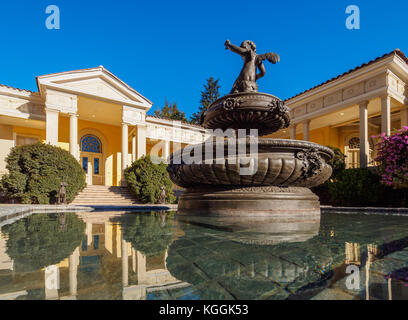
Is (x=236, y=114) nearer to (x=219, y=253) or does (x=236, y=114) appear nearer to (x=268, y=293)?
(x=219, y=253)

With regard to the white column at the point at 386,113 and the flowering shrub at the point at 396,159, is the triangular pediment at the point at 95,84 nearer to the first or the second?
the white column at the point at 386,113

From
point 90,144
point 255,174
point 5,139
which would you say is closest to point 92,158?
point 90,144

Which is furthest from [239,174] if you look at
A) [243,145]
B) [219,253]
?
[219,253]

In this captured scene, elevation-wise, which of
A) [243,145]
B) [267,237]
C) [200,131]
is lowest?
[267,237]

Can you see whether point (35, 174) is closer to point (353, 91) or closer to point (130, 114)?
point (130, 114)

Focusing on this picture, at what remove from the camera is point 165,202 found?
13.4m

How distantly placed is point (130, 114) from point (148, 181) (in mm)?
6503

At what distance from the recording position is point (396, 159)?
32.4ft

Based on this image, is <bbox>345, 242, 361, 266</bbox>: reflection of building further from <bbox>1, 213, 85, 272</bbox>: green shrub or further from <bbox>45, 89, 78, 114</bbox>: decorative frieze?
<bbox>45, 89, 78, 114</bbox>: decorative frieze

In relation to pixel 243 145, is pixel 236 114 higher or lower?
higher

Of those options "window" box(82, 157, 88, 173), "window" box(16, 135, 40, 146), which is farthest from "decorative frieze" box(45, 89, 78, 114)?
"window" box(16, 135, 40, 146)

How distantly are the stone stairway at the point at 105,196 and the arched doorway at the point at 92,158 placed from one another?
570cm
